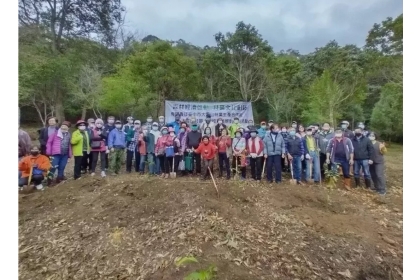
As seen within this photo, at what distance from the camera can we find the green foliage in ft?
6.93

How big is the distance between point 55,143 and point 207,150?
6.55ft

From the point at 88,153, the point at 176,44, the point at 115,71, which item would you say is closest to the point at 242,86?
the point at 176,44

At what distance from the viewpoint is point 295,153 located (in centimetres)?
472

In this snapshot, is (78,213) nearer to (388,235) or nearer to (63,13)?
(63,13)

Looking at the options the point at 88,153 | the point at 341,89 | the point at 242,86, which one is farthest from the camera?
the point at 242,86

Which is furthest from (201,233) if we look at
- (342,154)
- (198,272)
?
(342,154)

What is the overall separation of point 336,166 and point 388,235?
1.82 meters

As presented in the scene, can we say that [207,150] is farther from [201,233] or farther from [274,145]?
[201,233]

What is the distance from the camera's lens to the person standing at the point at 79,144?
4.22m

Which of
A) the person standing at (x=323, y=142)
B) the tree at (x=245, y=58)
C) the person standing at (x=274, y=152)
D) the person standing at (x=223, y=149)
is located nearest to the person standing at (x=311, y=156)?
the person standing at (x=323, y=142)

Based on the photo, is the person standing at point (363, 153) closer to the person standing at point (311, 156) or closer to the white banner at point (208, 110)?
the person standing at point (311, 156)

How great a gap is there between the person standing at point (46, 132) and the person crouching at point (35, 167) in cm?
16
